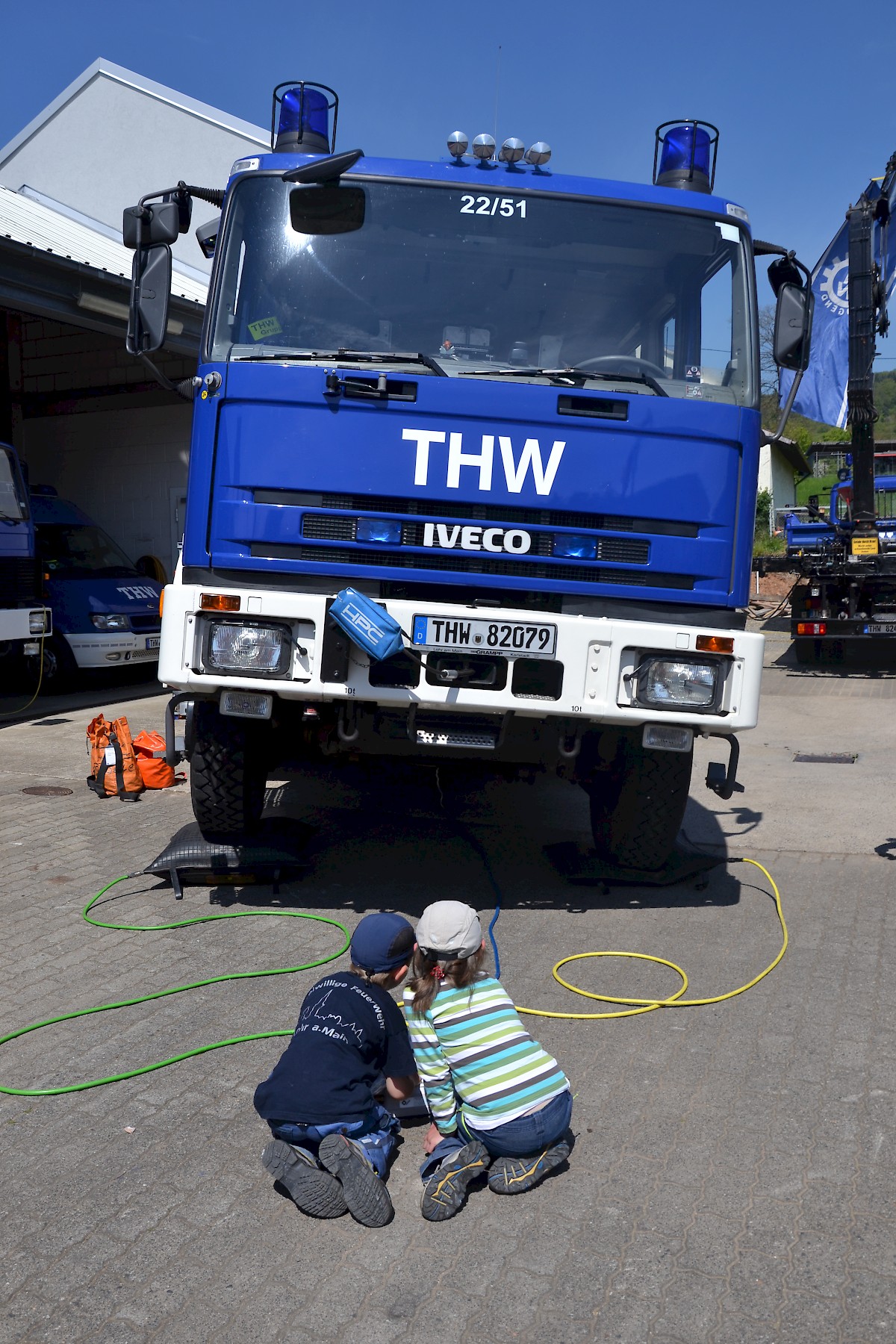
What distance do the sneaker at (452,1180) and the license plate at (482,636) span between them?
2.05 metres

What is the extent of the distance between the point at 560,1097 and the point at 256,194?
13.0 ft

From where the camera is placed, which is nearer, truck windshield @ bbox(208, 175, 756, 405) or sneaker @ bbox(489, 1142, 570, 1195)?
sneaker @ bbox(489, 1142, 570, 1195)

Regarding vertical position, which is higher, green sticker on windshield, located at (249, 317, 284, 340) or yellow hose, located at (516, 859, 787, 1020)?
green sticker on windshield, located at (249, 317, 284, 340)

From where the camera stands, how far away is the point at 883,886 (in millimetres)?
5812

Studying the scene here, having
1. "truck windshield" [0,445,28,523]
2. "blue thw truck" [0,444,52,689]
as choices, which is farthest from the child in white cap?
"truck windshield" [0,445,28,523]

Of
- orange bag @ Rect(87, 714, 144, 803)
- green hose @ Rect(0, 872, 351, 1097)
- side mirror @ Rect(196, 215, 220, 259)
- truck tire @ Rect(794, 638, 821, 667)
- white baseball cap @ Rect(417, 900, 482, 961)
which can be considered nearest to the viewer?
white baseball cap @ Rect(417, 900, 482, 961)

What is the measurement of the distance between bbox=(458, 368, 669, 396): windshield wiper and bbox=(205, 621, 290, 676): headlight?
1350mm

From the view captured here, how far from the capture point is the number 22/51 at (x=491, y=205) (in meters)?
5.09

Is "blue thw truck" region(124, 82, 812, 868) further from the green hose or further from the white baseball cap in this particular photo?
the white baseball cap

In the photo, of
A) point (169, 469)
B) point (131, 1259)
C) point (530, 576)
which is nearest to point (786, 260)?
point (530, 576)

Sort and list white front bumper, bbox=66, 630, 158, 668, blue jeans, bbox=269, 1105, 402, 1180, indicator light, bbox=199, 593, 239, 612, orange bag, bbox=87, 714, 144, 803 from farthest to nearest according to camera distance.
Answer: white front bumper, bbox=66, 630, 158, 668
orange bag, bbox=87, 714, 144, 803
indicator light, bbox=199, 593, 239, 612
blue jeans, bbox=269, 1105, 402, 1180

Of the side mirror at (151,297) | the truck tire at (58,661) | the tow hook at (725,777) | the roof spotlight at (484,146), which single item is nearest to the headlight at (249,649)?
the side mirror at (151,297)

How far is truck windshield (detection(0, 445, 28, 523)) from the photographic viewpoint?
1153 cm

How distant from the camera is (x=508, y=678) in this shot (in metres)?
4.61
